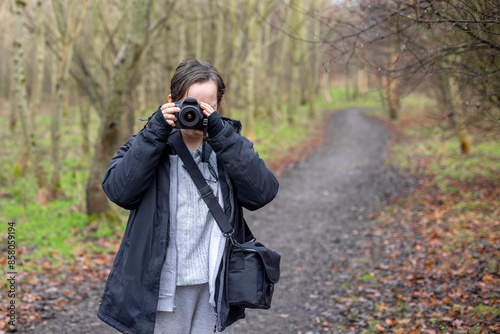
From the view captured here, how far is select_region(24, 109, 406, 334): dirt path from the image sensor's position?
475cm

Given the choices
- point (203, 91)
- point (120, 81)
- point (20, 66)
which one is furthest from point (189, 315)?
point (20, 66)

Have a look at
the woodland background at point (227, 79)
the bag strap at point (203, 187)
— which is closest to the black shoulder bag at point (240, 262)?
the bag strap at point (203, 187)

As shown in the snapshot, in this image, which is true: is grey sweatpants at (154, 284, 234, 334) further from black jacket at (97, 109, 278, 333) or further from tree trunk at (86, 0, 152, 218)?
tree trunk at (86, 0, 152, 218)

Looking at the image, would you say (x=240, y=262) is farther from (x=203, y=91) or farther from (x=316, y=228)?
(x=316, y=228)

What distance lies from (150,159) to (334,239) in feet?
19.8

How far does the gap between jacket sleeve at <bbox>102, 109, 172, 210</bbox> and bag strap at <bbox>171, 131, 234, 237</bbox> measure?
0.39 feet

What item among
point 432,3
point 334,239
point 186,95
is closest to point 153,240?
point 186,95

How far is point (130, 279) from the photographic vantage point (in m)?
2.08

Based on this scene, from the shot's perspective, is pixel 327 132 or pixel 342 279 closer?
pixel 342 279

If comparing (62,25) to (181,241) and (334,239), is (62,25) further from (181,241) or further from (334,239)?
(181,241)

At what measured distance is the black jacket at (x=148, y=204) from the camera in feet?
6.84

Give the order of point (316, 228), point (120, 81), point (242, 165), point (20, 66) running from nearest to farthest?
→ point (242, 165) → point (120, 81) → point (316, 228) → point (20, 66)

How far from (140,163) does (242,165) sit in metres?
0.50

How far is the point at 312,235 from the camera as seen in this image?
786 cm
